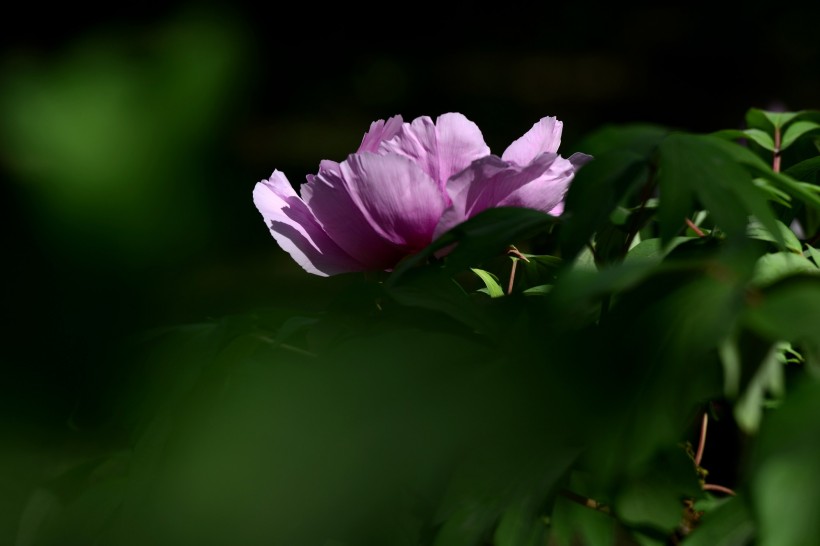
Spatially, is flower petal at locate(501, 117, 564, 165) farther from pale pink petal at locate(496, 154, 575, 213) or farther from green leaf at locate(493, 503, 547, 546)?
green leaf at locate(493, 503, 547, 546)

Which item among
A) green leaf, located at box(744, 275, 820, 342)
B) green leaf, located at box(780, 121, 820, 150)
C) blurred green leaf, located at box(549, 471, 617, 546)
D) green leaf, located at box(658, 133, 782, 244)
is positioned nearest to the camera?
green leaf, located at box(744, 275, 820, 342)

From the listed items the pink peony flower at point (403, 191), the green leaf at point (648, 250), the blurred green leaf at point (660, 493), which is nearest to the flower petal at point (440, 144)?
the pink peony flower at point (403, 191)

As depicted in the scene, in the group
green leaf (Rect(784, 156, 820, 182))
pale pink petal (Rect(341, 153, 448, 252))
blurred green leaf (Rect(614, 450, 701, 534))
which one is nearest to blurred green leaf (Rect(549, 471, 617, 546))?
blurred green leaf (Rect(614, 450, 701, 534))

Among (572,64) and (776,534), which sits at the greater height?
(776,534)

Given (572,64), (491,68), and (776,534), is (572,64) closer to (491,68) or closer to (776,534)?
(491,68)

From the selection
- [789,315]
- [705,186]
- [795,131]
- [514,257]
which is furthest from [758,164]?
[795,131]

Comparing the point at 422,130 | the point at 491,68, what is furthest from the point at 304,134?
the point at 422,130

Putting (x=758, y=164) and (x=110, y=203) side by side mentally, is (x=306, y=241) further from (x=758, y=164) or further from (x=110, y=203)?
(x=110, y=203)
